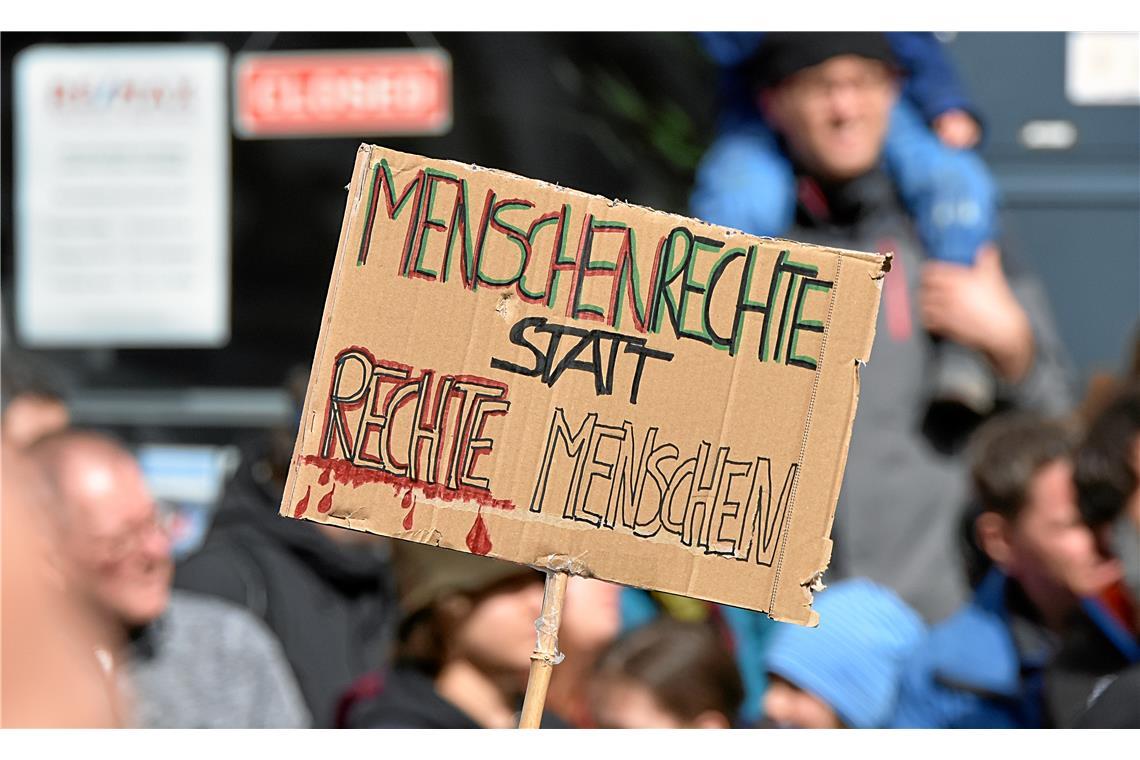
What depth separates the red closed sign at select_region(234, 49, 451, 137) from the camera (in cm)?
526

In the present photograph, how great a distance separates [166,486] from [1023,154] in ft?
9.41

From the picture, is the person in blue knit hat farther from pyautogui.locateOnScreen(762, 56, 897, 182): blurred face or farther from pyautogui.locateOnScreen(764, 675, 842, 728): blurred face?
pyautogui.locateOnScreen(762, 56, 897, 182): blurred face

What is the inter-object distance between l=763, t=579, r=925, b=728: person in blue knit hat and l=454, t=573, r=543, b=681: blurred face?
1.80 feet

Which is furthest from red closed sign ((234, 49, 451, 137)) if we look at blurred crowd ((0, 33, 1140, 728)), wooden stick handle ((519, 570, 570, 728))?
wooden stick handle ((519, 570, 570, 728))

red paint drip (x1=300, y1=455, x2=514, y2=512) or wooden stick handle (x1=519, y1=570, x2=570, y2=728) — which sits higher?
red paint drip (x1=300, y1=455, x2=514, y2=512)

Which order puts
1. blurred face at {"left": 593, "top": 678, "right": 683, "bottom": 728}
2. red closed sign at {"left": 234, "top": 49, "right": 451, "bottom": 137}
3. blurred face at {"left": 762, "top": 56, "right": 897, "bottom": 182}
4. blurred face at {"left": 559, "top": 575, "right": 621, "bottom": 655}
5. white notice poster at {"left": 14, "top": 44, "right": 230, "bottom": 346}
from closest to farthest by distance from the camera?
blurred face at {"left": 593, "top": 678, "right": 683, "bottom": 728} → blurred face at {"left": 559, "top": 575, "right": 621, "bottom": 655} → blurred face at {"left": 762, "top": 56, "right": 897, "bottom": 182} → red closed sign at {"left": 234, "top": 49, "right": 451, "bottom": 137} → white notice poster at {"left": 14, "top": 44, "right": 230, "bottom": 346}

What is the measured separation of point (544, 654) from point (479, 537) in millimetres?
161

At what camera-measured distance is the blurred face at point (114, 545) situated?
3.39m

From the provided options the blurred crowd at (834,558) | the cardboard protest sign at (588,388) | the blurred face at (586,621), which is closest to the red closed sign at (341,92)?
the blurred crowd at (834,558)

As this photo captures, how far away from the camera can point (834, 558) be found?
4242 mm

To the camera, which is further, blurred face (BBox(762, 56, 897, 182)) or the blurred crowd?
blurred face (BBox(762, 56, 897, 182))

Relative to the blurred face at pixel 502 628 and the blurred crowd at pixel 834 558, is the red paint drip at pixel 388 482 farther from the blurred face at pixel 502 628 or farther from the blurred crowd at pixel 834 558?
the blurred face at pixel 502 628

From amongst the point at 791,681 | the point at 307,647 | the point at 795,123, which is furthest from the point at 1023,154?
the point at 307,647

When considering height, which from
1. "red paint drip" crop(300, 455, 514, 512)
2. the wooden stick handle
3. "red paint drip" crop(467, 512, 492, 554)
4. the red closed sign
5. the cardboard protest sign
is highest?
the red closed sign
